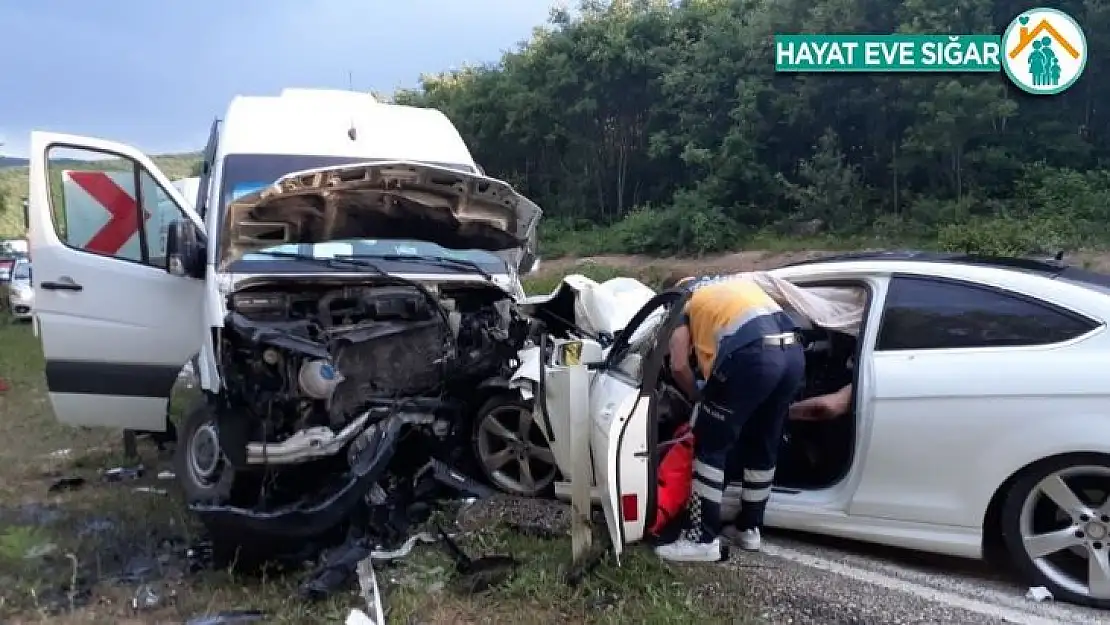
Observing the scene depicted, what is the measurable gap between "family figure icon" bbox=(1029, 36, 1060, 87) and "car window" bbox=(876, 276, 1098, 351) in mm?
14008

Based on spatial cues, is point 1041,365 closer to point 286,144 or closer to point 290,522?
point 290,522

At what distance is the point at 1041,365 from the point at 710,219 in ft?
52.0

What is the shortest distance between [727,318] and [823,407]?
0.72 m

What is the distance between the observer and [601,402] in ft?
12.4

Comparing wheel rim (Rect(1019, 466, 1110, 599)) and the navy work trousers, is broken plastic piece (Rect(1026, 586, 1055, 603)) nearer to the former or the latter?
wheel rim (Rect(1019, 466, 1110, 599))

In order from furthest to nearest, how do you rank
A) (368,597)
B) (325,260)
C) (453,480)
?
(325,260), (453,480), (368,597)

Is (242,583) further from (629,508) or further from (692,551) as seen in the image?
(692,551)

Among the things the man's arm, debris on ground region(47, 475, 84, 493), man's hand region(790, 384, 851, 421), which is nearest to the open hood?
the man's arm

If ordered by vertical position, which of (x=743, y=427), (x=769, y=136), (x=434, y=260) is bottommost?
(x=743, y=427)

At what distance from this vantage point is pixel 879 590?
3566mm

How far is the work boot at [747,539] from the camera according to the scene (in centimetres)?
399

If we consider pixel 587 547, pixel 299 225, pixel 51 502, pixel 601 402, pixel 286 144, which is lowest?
pixel 51 502

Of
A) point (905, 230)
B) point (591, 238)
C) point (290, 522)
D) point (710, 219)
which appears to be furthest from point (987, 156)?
point (290, 522)

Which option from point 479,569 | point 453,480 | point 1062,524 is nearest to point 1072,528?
point 1062,524
